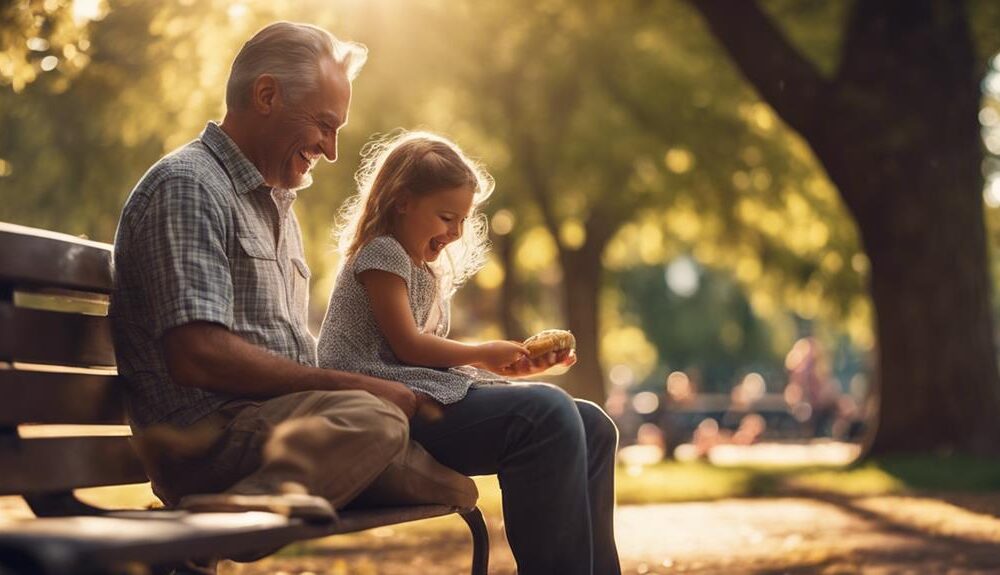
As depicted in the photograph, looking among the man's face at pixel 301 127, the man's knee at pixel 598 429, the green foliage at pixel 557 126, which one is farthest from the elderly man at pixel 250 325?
the green foliage at pixel 557 126

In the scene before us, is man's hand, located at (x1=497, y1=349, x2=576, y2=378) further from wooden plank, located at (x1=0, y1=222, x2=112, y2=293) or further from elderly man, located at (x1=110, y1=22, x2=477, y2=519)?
wooden plank, located at (x1=0, y1=222, x2=112, y2=293)

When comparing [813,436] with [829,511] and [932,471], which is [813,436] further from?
[829,511]

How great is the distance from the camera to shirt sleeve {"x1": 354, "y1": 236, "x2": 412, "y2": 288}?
3846mm

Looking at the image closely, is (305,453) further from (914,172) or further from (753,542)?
(914,172)

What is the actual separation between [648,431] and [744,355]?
24610 mm

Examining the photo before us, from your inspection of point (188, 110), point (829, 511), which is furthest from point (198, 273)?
point (188, 110)

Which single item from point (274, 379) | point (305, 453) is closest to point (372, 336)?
point (274, 379)

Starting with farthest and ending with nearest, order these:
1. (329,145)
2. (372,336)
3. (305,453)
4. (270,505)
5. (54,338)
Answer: (372,336), (329,145), (54,338), (305,453), (270,505)

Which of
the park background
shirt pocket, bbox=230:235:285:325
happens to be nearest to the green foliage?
the park background

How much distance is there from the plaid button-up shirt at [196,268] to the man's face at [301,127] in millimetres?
61

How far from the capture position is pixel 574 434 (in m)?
3.57

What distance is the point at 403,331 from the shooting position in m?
3.80

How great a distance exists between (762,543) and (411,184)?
4.30m

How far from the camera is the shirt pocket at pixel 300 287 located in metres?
3.89
